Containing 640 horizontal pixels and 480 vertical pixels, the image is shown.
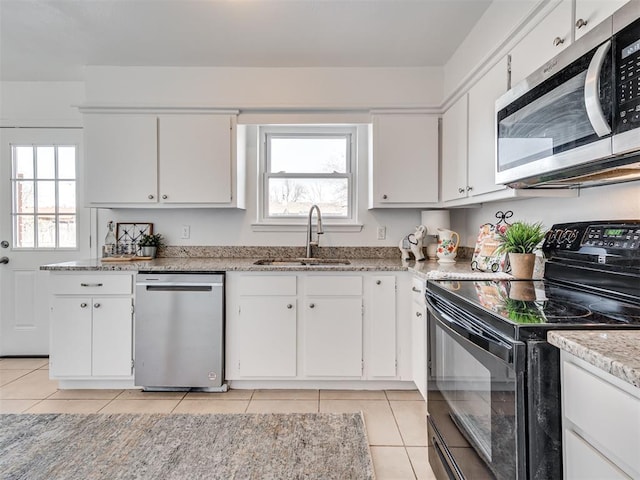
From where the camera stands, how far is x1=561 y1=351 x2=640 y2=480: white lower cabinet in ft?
2.10

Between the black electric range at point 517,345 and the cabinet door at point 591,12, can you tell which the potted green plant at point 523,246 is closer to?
the black electric range at point 517,345

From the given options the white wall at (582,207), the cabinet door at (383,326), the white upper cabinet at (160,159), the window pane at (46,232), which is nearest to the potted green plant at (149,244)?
the white upper cabinet at (160,159)

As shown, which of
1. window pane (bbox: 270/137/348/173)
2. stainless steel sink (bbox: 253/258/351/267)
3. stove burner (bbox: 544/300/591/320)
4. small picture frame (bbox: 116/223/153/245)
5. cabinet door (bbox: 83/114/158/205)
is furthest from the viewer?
window pane (bbox: 270/137/348/173)

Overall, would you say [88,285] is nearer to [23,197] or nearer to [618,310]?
[23,197]

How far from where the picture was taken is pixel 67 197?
3285mm

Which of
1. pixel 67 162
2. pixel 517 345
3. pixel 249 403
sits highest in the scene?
pixel 67 162

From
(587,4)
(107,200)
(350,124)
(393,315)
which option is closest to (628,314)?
(587,4)

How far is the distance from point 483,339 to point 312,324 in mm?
1600

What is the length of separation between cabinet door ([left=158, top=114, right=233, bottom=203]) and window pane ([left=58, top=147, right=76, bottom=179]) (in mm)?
1054

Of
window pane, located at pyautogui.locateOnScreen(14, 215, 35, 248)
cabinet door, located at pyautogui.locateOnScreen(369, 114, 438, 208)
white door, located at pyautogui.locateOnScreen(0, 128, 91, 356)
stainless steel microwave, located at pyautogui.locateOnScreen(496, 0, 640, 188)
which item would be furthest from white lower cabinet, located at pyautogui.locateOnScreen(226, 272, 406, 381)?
window pane, located at pyautogui.locateOnScreen(14, 215, 35, 248)

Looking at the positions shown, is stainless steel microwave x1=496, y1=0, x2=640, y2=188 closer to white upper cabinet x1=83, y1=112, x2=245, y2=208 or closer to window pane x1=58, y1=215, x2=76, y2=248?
white upper cabinet x1=83, y1=112, x2=245, y2=208

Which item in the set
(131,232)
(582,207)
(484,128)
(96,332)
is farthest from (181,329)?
(582,207)

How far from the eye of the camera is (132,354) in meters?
2.53

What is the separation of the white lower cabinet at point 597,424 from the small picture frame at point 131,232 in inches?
123
